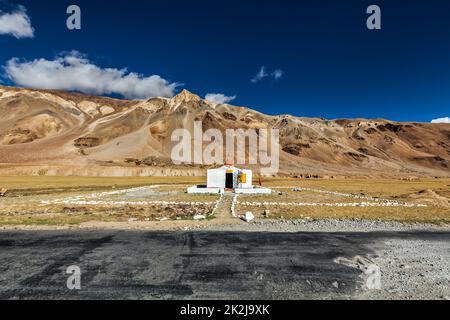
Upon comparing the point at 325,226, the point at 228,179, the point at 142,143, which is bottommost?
the point at 325,226

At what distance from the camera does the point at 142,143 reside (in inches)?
5487

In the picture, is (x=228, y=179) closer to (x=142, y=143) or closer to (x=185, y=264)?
(x=185, y=264)

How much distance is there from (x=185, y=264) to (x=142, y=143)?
13339cm

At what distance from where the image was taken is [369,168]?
159 metres

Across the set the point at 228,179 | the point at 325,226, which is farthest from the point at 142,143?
the point at 325,226

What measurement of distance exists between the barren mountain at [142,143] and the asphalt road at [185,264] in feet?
290

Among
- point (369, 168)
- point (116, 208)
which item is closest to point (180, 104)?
point (369, 168)

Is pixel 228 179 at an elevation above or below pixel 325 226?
above

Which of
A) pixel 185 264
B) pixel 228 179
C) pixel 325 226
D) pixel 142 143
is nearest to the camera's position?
pixel 185 264

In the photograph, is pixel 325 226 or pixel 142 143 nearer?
pixel 325 226

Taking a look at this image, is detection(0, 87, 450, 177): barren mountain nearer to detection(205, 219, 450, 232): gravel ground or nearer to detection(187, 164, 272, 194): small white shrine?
detection(187, 164, 272, 194): small white shrine

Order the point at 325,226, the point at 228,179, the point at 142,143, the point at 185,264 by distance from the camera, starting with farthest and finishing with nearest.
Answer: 1. the point at 142,143
2. the point at 228,179
3. the point at 325,226
4. the point at 185,264

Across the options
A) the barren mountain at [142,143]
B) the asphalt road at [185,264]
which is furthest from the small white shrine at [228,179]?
the barren mountain at [142,143]
